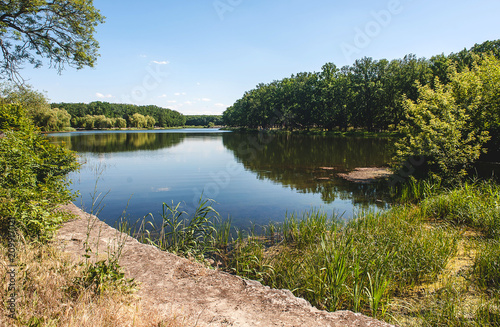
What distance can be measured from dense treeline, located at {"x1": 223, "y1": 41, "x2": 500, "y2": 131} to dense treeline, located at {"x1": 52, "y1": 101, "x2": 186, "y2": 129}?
279 ft

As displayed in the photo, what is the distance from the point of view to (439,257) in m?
5.86

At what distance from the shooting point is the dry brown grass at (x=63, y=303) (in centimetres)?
270

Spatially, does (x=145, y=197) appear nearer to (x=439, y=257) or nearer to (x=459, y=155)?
(x=439, y=257)

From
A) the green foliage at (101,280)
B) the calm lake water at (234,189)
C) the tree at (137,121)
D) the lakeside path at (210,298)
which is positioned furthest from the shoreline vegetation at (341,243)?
the tree at (137,121)

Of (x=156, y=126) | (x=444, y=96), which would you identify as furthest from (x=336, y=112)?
(x=156, y=126)

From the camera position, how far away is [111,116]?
162 m

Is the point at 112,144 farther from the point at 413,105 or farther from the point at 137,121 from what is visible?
the point at 137,121

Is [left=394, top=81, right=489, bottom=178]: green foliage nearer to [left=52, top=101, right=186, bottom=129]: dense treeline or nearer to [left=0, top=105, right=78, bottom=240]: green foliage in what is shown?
[left=0, top=105, right=78, bottom=240]: green foliage

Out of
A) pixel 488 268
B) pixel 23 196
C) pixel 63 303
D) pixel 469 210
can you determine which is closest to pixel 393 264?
pixel 488 268

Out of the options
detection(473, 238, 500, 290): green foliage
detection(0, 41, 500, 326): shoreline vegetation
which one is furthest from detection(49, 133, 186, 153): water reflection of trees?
detection(473, 238, 500, 290): green foliage

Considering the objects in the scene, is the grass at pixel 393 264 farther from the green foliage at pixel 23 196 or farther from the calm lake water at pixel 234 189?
the green foliage at pixel 23 196

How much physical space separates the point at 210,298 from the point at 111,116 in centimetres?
18195

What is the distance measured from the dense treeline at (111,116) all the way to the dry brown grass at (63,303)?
152 meters

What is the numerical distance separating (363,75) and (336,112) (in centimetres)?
1141
